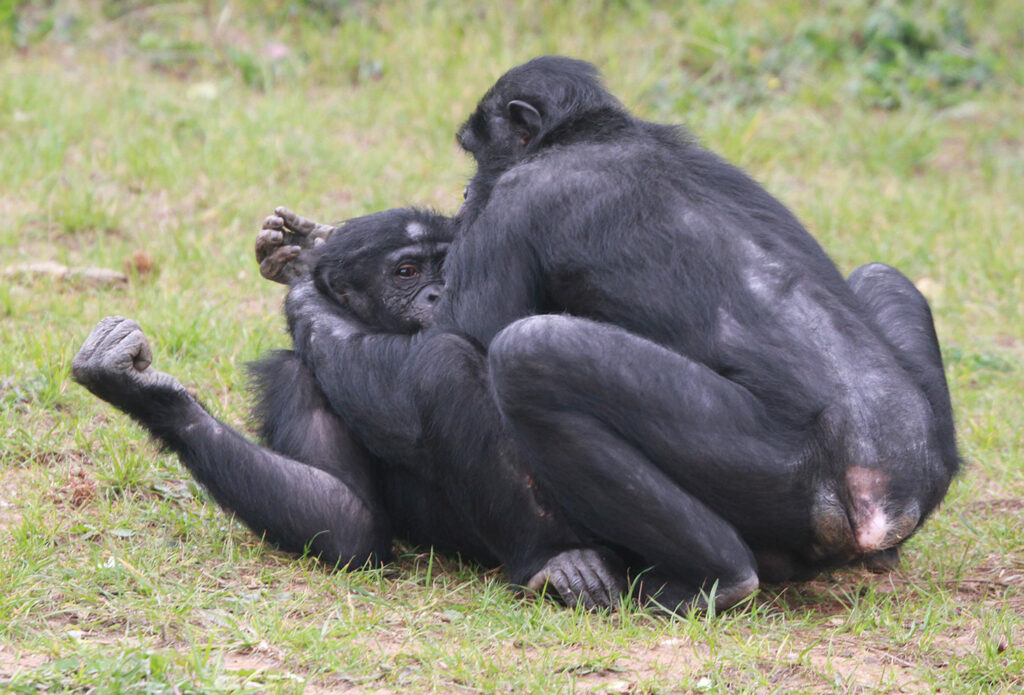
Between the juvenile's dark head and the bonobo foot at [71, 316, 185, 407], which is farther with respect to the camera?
the juvenile's dark head

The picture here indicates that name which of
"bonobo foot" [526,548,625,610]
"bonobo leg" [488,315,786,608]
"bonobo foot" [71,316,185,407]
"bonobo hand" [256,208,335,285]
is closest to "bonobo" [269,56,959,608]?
"bonobo leg" [488,315,786,608]

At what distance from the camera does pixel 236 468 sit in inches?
177

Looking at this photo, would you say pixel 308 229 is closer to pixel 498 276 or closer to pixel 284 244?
pixel 284 244

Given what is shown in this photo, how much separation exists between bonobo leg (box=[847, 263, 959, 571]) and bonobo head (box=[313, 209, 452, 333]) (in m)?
1.67

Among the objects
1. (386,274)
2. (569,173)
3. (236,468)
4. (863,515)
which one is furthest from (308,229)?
(863,515)

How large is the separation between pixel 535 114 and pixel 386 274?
2.89 ft

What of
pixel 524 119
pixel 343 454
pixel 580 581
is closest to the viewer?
pixel 580 581

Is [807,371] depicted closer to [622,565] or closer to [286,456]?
[622,565]

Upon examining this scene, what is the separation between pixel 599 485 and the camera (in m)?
3.96

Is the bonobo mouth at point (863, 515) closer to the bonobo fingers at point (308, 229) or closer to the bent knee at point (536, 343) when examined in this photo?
the bent knee at point (536, 343)

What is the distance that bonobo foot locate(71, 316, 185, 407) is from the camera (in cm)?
432

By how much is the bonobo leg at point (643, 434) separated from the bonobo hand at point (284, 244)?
1.64m

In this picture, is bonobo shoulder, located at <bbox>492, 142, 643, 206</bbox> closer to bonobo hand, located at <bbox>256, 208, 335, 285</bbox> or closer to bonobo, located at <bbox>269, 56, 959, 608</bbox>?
bonobo, located at <bbox>269, 56, 959, 608</bbox>

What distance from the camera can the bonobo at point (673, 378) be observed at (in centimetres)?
394
